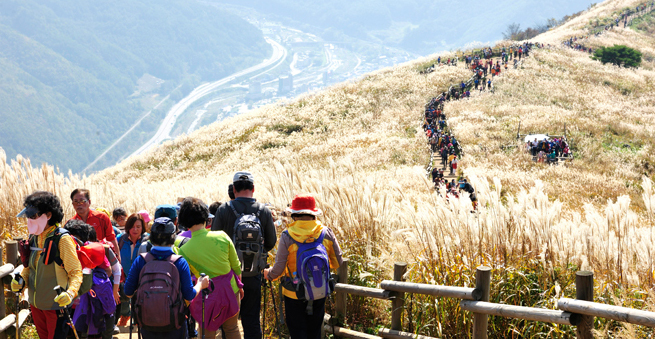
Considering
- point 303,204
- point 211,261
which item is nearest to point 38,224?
point 211,261

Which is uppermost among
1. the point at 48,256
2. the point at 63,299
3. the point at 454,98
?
the point at 454,98

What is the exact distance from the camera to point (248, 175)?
4.91m

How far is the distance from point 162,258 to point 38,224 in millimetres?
1113

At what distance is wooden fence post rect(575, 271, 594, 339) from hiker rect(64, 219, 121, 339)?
12.5 feet

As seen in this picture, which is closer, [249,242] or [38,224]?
[38,224]

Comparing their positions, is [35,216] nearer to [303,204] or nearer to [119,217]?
[303,204]

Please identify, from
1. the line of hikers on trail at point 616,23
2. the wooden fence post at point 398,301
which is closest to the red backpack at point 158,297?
the wooden fence post at point 398,301

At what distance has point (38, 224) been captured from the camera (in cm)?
403

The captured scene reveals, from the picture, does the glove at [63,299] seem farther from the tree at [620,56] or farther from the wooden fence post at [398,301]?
the tree at [620,56]

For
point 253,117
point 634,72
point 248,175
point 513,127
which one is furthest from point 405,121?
point 248,175

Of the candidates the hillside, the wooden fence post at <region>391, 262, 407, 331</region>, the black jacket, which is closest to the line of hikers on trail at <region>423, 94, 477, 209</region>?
the hillside

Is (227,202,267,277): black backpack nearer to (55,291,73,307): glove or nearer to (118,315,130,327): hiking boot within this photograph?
(55,291,73,307): glove

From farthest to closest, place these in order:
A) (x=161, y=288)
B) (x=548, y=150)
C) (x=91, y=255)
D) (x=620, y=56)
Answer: (x=620, y=56) → (x=548, y=150) → (x=91, y=255) → (x=161, y=288)

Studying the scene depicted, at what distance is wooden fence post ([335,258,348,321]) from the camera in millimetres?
5051
